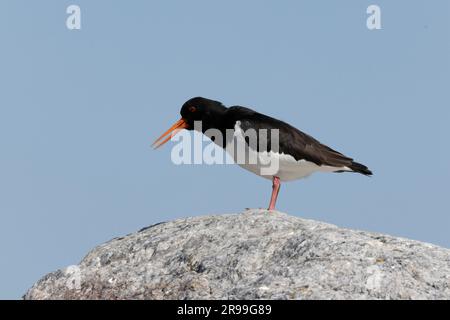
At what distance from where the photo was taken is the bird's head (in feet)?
49.5

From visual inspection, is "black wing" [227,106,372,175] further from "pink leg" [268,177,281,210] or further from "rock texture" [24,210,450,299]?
"rock texture" [24,210,450,299]

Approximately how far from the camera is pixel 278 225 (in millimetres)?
10953

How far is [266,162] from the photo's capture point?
1377cm

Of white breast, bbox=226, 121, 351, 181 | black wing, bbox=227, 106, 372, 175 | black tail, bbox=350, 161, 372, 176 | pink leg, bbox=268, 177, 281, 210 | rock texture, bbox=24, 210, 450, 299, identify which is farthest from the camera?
black tail, bbox=350, 161, 372, 176

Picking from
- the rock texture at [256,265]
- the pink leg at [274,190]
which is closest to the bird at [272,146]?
the pink leg at [274,190]

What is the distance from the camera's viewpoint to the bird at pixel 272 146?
13.8 m

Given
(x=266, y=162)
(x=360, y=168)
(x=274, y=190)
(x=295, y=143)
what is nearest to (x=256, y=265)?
(x=274, y=190)

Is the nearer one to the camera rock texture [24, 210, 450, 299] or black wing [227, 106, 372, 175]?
rock texture [24, 210, 450, 299]

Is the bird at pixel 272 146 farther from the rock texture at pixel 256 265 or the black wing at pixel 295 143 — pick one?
the rock texture at pixel 256 265

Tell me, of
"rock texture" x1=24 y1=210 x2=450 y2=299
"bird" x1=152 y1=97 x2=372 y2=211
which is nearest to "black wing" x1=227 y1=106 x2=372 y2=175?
"bird" x1=152 y1=97 x2=372 y2=211

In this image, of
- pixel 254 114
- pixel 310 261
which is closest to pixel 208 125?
pixel 254 114

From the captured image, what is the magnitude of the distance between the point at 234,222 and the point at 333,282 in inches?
98.7
